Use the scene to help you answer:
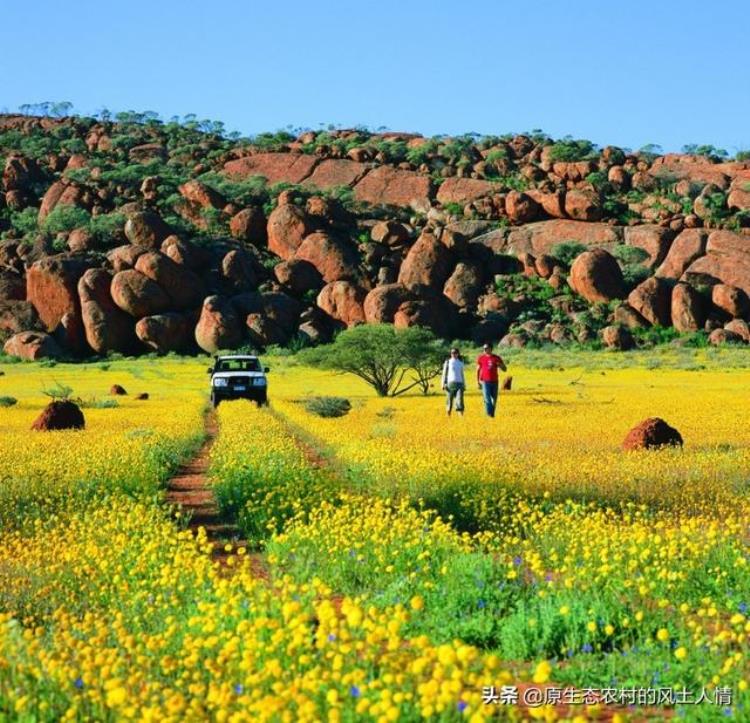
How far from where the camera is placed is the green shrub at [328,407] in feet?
112

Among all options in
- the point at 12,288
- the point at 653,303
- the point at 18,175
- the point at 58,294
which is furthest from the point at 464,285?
the point at 18,175

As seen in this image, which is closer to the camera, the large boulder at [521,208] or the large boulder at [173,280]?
the large boulder at [173,280]

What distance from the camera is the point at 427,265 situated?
85062 millimetres

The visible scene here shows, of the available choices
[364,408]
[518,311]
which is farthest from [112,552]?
[518,311]

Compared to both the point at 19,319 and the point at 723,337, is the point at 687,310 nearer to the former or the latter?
the point at 723,337

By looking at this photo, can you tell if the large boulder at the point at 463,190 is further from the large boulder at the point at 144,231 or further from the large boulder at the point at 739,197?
the large boulder at the point at 144,231

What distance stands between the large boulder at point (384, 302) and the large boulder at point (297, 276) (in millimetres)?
6907

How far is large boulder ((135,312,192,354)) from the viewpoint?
76.9m

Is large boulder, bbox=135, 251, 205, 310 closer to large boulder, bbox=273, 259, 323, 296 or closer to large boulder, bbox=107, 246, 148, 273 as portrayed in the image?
large boulder, bbox=107, 246, 148, 273

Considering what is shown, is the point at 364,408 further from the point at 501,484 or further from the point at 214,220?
the point at 214,220

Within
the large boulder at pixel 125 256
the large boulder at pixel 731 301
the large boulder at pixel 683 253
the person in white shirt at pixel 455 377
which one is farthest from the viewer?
the large boulder at pixel 683 253

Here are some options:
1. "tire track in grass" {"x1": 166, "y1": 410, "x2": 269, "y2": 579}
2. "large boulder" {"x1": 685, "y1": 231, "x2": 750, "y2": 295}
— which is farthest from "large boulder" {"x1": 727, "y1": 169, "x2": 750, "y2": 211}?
"tire track in grass" {"x1": 166, "y1": 410, "x2": 269, "y2": 579}

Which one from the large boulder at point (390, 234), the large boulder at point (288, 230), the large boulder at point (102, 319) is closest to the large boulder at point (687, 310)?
the large boulder at point (390, 234)

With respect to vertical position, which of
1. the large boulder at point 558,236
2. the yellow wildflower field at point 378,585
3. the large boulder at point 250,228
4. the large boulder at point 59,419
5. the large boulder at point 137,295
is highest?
the large boulder at point 250,228
